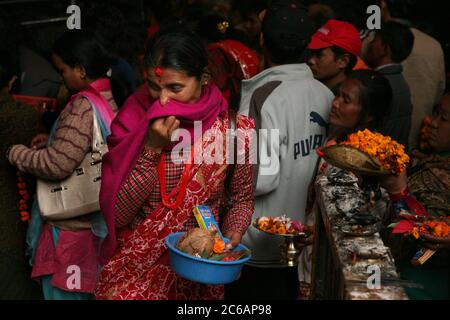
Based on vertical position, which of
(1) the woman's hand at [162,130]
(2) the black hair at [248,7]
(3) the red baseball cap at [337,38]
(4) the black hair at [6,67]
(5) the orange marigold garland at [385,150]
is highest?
(2) the black hair at [248,7]

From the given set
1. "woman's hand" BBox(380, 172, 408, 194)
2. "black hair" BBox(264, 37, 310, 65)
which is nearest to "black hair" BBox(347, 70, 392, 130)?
"black hair" BBox(264, 37, 310, 65)

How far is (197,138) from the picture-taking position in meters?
2.71

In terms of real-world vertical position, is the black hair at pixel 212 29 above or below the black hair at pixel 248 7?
below

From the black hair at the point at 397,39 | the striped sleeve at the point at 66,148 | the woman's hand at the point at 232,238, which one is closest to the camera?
the woman's hand at the point at 232,238

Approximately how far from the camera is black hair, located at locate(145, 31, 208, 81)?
2594 mm

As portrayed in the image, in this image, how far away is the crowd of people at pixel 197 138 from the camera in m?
2.66

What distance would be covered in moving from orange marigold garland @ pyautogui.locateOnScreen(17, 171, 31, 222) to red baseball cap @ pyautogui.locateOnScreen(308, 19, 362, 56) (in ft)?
6.02

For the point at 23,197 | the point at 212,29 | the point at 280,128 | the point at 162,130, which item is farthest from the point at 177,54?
the point at 212,29

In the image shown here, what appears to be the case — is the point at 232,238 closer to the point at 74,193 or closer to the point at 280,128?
the point at 280,128

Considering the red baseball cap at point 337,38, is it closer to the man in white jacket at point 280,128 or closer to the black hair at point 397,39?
the man in white jacket at point 280,128

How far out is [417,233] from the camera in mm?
2553

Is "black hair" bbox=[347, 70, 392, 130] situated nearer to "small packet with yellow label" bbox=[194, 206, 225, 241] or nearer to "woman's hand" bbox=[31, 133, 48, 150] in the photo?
"small packet with yellow label" bbox=[194, 206, 225, 241]

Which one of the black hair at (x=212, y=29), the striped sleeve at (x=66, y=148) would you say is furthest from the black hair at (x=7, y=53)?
the black hair at (x=212, y=29)
